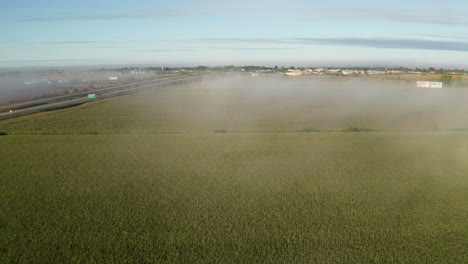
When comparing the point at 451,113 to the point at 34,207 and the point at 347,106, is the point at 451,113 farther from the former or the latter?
the point at 34,207

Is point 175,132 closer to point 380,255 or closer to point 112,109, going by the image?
point 112,109

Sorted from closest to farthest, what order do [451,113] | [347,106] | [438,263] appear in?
1. [438,263]
2. [451,113]
3. [347,106]

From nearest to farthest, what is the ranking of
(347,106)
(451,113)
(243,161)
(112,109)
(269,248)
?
1. (269,248)
2. (243,161)
3. (451,113)
4. (112,109)
5. (347,106)

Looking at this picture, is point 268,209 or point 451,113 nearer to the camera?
point 268,209

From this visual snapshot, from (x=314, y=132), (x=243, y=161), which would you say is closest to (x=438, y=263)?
(x=243, y=161)

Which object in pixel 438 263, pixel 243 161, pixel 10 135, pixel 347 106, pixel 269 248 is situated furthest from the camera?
pixel 347 106

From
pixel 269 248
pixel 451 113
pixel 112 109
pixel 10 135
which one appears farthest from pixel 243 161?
pixel 451 113
